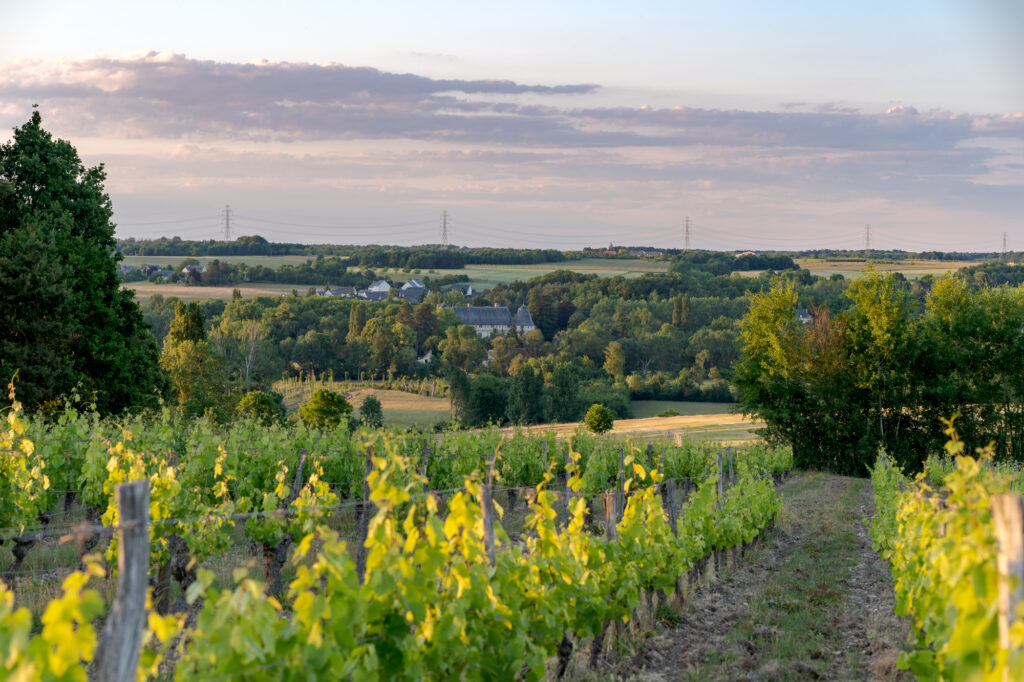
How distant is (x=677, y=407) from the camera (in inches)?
2156

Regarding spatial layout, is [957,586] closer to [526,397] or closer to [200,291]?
[526,397]

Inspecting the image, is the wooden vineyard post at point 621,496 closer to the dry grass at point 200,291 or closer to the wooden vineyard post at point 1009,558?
the wooden vineyard post at point 1009,558

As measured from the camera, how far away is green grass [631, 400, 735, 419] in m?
52.7

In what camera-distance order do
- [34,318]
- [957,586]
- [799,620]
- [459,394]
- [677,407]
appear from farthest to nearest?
[677,407] → [459,394] → [34,318] → [799,620] → [957,586]

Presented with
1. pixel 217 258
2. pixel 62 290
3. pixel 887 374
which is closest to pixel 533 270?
pixel 217 258

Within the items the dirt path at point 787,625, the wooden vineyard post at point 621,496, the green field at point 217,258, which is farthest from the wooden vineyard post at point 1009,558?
the green field at point 217,258

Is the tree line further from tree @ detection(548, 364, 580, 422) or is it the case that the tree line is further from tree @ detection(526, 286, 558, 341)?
tree @ detection(526, 286, 558, 341)

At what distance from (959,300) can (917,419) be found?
13.6 ft

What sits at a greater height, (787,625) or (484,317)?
(787,625)

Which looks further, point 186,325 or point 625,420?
point 625,420

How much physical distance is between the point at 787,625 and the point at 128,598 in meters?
6.16

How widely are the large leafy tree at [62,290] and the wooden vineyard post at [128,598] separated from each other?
16.9 meters

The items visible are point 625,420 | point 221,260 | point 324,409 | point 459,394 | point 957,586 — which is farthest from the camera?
point 221,260

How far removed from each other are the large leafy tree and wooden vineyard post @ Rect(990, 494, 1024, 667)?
1861cm
